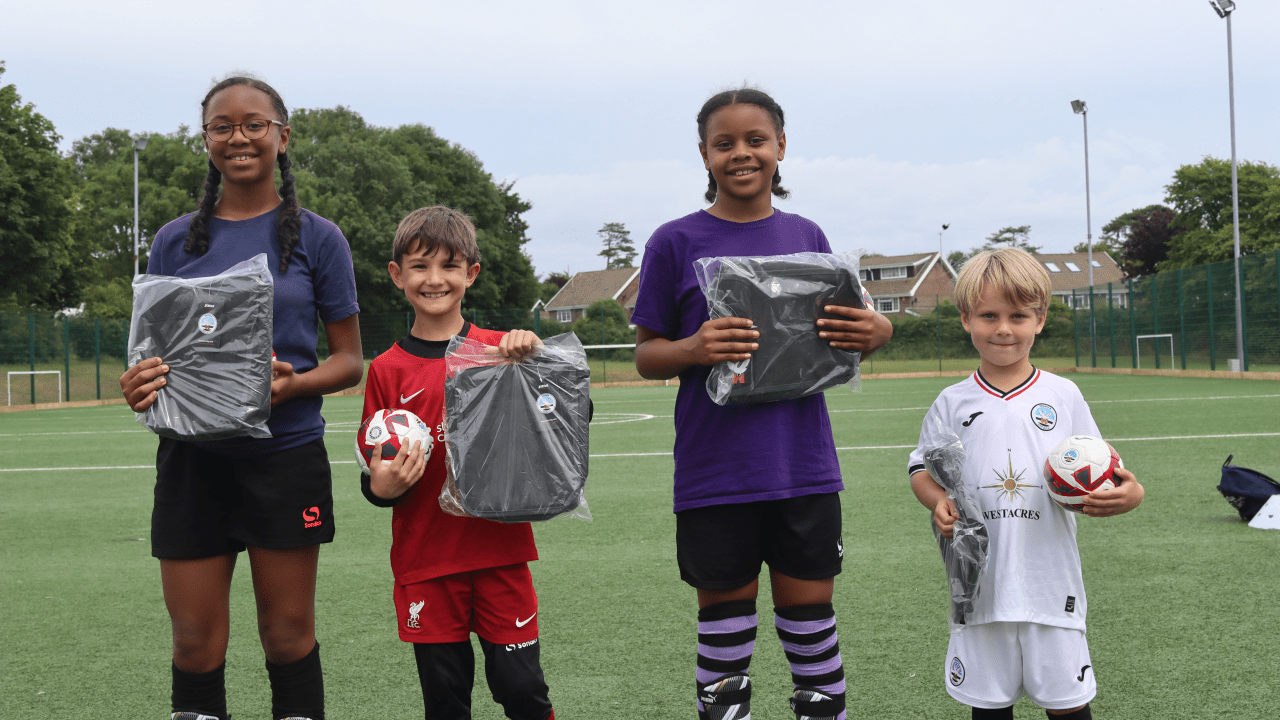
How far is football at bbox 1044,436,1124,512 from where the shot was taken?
2174 mm

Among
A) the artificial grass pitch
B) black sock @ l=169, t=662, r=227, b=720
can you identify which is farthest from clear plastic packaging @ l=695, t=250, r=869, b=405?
black sock @ l=169, t=662, r=227, b=720

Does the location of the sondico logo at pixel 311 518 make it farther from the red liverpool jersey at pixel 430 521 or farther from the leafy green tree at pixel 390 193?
the leafy green tree at pixel 390 193

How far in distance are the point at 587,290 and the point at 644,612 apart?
7669 cm

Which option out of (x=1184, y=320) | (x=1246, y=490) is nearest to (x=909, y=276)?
(x=1184, y=320)

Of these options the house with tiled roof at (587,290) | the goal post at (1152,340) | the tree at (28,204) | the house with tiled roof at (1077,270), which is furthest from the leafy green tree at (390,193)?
the house with tiled roof at (1077,270)

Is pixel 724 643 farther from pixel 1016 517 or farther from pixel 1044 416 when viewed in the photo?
pixel 1044 416

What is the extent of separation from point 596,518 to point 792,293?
439 cm

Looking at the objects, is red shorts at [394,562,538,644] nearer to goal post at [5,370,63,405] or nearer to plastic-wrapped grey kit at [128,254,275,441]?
plastic-wrapped grey kit at [128,254,275,441]

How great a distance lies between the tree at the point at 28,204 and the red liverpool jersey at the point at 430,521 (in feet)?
116

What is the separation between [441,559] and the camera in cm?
257

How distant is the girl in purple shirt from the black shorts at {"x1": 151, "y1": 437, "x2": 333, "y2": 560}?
3.30 feet

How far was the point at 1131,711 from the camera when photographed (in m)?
2.92

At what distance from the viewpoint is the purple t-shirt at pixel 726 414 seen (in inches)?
97.3

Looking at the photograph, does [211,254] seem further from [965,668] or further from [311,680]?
[965,668]
